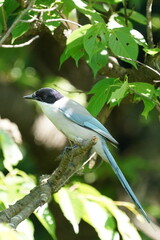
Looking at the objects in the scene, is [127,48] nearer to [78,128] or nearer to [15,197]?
[78,128]

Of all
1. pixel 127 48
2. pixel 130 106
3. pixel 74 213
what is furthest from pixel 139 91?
pixel 130 106

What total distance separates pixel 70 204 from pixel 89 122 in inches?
33.6

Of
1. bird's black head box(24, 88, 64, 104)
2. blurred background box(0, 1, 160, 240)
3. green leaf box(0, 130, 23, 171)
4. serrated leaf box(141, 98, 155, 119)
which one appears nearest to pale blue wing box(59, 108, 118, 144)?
bird's black head box(24, 88, 64, 104)

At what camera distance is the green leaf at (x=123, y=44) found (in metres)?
3.13

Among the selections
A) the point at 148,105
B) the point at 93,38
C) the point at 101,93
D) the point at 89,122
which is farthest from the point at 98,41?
the point at 89,122

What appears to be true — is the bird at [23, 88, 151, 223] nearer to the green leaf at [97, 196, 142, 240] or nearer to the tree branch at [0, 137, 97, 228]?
the green leaf at [97, 196, 142, 240]

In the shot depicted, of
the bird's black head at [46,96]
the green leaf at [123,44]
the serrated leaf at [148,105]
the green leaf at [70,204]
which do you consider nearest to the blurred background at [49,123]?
the bird's black head at [46,96]

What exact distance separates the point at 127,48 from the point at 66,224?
10.5 ft

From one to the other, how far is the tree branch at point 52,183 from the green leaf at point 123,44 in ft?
1.93

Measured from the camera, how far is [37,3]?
137 inches

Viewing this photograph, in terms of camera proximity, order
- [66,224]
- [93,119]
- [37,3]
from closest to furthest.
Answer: [37,3] → [93,119] → [66,224]

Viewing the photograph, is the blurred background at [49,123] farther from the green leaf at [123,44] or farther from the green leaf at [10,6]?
the green leaf at [123,44]

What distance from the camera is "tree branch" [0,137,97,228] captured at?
2.75 m

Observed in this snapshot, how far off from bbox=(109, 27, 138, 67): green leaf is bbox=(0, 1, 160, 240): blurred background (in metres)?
2.35
